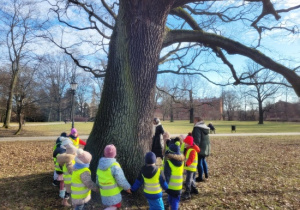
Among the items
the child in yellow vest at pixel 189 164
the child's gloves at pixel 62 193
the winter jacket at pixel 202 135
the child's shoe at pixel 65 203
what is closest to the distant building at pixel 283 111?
the winter jacket at pixel 202 135

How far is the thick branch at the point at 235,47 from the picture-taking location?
5344 millimetres

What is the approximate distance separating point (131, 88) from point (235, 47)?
3058 millimetres

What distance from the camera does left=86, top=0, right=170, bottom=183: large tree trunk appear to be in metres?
4.29

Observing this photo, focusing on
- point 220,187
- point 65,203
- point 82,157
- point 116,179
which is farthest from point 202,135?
point 65,203

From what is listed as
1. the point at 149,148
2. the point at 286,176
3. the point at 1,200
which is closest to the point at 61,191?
the point at 1,200

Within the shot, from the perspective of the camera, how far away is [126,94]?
438 centimetres

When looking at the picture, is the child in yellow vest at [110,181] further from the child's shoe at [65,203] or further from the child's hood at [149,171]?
the child's shoe at [65,203]

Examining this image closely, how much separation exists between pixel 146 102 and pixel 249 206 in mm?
2907

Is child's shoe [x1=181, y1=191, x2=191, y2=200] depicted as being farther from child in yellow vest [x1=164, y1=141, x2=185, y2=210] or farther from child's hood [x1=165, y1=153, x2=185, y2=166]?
child's hood [x1=165, y1=153, x2=185, y2=166]

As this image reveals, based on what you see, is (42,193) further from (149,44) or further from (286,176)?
(286,176)

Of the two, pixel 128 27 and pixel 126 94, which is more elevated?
pixel 128 27

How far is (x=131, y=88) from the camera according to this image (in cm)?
441

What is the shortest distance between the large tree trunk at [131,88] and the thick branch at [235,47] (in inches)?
33.5

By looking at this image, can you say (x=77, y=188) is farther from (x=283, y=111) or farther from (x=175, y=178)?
(x=283, y=111)
